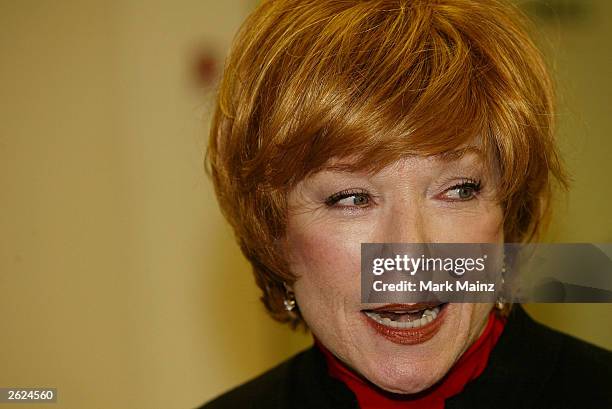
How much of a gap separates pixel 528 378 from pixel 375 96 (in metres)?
0.43

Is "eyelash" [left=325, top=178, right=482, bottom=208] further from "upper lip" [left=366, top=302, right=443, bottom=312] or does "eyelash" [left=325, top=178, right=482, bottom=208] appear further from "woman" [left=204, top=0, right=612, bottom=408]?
"upper lip" [left=366, top=302, right=443, bottom=312]

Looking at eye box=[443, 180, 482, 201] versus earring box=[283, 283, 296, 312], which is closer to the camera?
eye box=[443, 180, 482, 201]

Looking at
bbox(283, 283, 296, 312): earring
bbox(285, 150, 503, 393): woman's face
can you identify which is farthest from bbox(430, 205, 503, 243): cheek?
bbox(283, 283, 296, 312): earring

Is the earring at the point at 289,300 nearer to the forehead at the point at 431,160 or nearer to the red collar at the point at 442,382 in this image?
the red collar at the point at 442,382

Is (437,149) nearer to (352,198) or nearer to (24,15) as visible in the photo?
(352,198)

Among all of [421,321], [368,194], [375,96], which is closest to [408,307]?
[421,321]

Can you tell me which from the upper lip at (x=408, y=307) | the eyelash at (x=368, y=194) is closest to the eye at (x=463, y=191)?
the eyelash at (x=368, y=194)

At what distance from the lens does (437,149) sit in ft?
2.84

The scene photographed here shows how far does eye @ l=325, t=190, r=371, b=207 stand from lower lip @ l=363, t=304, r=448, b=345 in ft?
0.51

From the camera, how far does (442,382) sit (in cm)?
101

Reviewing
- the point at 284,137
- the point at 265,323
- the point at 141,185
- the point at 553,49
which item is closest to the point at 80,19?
the point at 141,185

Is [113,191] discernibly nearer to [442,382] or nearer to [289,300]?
[289,300]

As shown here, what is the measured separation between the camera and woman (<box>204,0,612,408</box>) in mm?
879

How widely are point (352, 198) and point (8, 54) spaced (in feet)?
1.94
